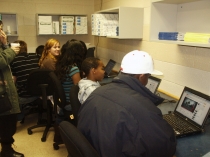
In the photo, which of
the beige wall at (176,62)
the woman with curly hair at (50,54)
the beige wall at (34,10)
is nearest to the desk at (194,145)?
the beige wall at (176,62)

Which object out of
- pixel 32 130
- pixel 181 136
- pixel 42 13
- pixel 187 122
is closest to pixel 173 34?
pixel 187 122

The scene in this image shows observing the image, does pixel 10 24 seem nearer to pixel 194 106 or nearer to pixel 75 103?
pixel 75 103

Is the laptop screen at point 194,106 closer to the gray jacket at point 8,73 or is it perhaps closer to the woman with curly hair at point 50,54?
the gray jacket at point 8,73

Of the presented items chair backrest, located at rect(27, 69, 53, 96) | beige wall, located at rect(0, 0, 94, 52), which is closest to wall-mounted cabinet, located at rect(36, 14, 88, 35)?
beige wall, located at rect(0, 0, 94, 52)

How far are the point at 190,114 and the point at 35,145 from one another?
1.98 m

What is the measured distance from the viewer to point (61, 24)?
4.11 m

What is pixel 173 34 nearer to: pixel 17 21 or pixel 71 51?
pixel 71 51

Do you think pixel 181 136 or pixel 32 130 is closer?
pixel 181 136

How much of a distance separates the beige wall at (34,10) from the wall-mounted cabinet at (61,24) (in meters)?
0.20

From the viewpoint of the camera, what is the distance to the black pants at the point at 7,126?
7.05ft

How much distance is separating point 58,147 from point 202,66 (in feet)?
6.10

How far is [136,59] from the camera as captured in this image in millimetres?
1440

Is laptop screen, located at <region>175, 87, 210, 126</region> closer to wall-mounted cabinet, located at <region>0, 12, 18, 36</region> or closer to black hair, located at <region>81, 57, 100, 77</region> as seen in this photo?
black hair, located at <region>81, 57, 100, 77</region>

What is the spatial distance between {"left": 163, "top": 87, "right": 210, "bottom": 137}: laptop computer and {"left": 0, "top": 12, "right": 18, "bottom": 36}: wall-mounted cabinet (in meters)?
3.27
